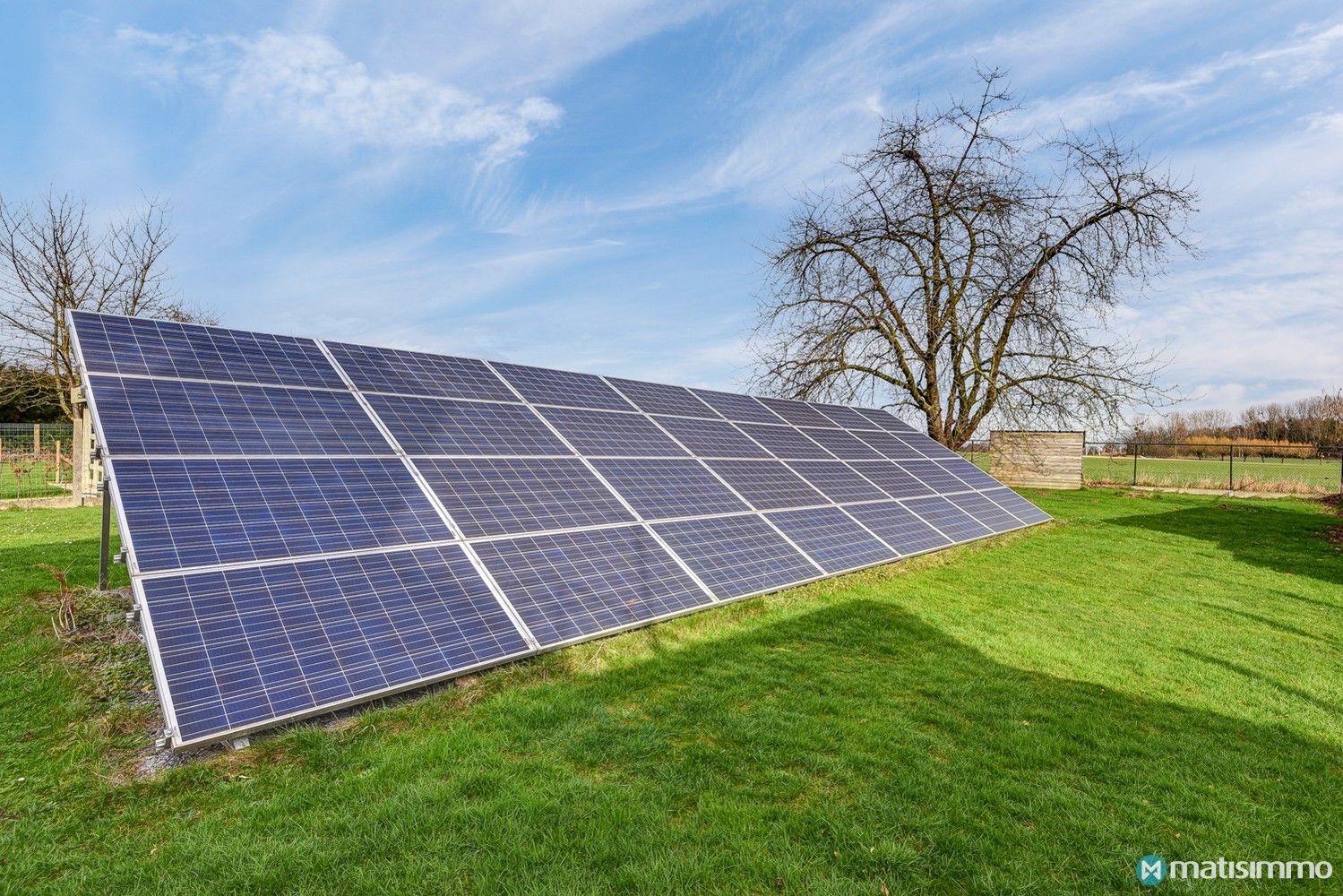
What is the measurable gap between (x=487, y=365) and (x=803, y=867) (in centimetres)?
775

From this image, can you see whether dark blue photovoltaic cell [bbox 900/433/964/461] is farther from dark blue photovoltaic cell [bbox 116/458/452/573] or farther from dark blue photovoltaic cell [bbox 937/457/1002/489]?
dark blue photovoltaic cell [bbox 116/458/452/573]

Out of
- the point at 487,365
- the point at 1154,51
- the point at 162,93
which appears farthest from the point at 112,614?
the point at 1154,51

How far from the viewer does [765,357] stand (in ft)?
69.3

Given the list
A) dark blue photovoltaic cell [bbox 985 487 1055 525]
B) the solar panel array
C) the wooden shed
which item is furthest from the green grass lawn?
the wooden shed

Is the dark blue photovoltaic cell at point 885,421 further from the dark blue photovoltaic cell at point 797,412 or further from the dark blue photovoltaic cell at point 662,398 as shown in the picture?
the dark blue photovoltaic cell at point 662,398

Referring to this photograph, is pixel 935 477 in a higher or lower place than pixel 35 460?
lower

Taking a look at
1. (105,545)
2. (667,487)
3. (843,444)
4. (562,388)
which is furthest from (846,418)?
(105,545)

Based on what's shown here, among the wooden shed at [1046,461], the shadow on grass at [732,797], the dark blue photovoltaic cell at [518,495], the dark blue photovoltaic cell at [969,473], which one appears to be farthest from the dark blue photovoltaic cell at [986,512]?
the wooden shed at [1046,461]

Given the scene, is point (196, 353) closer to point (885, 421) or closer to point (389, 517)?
point (389, 517)

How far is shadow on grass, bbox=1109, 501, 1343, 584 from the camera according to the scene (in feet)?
35.3

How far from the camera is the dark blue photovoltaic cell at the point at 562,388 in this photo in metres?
8.97

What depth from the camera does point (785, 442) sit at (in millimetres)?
11719

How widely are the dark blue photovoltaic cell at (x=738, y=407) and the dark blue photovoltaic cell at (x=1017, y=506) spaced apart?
18.3 ft

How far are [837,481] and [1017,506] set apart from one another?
6.23 metres
